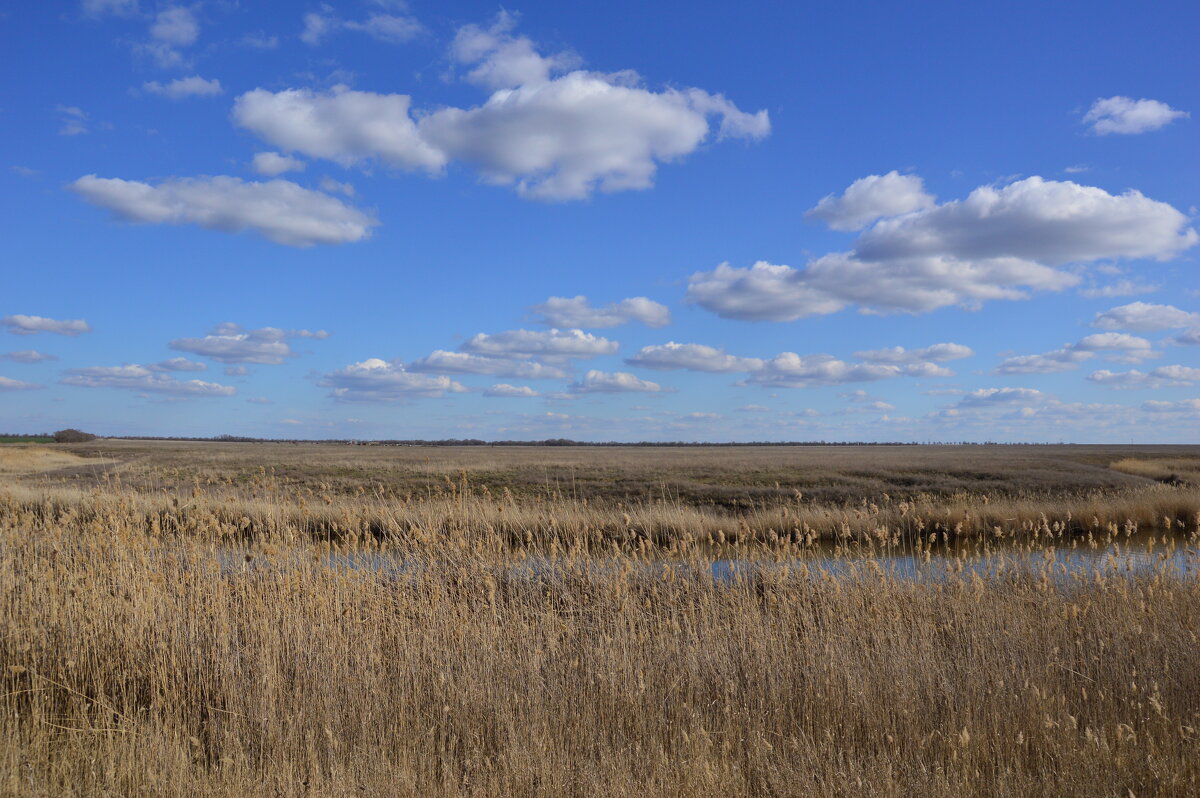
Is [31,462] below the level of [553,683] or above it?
below

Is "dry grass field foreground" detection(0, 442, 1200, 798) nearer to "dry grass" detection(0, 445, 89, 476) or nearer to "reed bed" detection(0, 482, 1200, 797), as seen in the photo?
"reed bed" detection(0, 482, 1200, 797)

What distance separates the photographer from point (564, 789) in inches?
191

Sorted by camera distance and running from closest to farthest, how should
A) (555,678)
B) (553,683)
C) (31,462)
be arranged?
(553,683), (555,678), (31,462)

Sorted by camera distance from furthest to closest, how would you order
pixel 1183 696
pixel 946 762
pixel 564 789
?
pixel 1183 696 → pixel 946 762 → pixel 564 789

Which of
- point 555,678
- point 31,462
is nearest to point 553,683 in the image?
point 555,678

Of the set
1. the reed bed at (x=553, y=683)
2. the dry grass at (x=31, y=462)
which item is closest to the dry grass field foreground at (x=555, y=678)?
the reed bed at (x=553, y=683)

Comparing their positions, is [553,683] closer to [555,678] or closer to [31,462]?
[555,678]

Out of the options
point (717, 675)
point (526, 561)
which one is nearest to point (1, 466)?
point (526, 561)

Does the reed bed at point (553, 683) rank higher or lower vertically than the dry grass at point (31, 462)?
higher

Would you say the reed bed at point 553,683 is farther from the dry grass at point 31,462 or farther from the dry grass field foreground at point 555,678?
the dry grass at point 31,462

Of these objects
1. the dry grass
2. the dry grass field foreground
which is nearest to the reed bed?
the dry grass field foreground

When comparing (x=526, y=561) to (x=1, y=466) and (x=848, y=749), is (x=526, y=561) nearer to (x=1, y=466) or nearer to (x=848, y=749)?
(x=848, y=749)

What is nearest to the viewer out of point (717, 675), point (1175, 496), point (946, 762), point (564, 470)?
point (946, 762)

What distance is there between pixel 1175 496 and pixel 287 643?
93.2 feet
